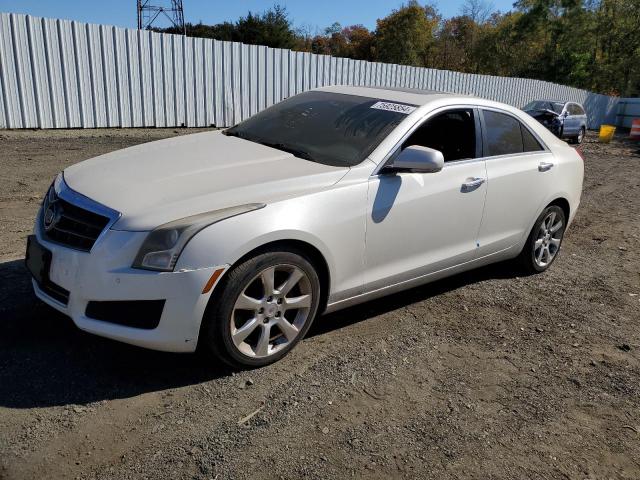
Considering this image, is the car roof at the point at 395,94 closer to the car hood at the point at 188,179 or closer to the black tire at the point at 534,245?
the car hood at the point at 188,179

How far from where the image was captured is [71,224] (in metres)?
3.00

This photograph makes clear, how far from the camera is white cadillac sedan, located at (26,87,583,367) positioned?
2795 mm

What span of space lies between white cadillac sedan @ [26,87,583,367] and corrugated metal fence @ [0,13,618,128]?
27.2 ft

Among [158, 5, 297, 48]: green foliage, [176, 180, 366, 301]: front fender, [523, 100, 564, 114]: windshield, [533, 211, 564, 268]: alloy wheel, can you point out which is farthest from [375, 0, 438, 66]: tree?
[176, 180, 366, 301]: front fender

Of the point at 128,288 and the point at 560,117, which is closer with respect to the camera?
the point at 128,288

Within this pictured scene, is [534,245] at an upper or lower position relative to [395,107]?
lower

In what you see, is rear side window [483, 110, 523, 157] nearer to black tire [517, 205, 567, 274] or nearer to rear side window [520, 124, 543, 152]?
rear side window [520, 124, 543, 152]

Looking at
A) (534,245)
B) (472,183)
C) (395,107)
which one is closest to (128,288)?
(395,107)

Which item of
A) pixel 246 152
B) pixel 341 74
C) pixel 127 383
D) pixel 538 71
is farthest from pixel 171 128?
pixel 538 71

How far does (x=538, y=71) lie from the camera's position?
42.0 metres

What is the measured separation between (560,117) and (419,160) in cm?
1821

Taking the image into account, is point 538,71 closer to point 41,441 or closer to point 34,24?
point 34,24

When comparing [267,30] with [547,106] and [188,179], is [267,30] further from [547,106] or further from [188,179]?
[188,179]

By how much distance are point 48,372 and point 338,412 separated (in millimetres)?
1638
